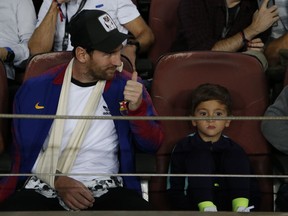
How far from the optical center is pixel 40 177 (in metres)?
2.12

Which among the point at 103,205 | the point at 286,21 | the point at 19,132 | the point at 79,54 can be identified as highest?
the point at 286,21

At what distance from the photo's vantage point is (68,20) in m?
2.83

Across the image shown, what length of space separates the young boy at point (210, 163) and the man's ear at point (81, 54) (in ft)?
1.23

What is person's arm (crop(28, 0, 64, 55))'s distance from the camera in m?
2.77

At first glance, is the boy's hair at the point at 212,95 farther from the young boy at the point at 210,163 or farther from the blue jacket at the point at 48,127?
the blue jacket at the point at 48,127

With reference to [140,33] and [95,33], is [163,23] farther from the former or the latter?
[95,33]

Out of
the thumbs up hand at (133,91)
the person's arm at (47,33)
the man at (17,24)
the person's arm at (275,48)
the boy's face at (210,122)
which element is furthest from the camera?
the man at (17,24)

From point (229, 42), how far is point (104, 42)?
73 centimetres

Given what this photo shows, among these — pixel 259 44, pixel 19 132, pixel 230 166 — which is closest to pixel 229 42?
pixel 259 44

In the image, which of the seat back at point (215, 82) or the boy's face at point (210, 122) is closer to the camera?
the boy's face at point (210, 122)

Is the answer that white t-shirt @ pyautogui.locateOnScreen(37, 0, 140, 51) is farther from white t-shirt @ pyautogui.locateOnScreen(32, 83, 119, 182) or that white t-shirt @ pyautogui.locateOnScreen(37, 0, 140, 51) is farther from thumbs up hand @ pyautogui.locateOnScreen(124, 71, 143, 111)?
thumbs up hand @ pyautogui.locateOnScreen(124, 71, 143, 111)

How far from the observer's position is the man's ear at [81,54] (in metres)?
2.18

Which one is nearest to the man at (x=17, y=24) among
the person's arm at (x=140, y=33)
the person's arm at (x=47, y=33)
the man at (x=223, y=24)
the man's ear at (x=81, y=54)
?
the person's arm at (x=47, y=33)

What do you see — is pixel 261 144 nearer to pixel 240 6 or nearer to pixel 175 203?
pixel 175 203
